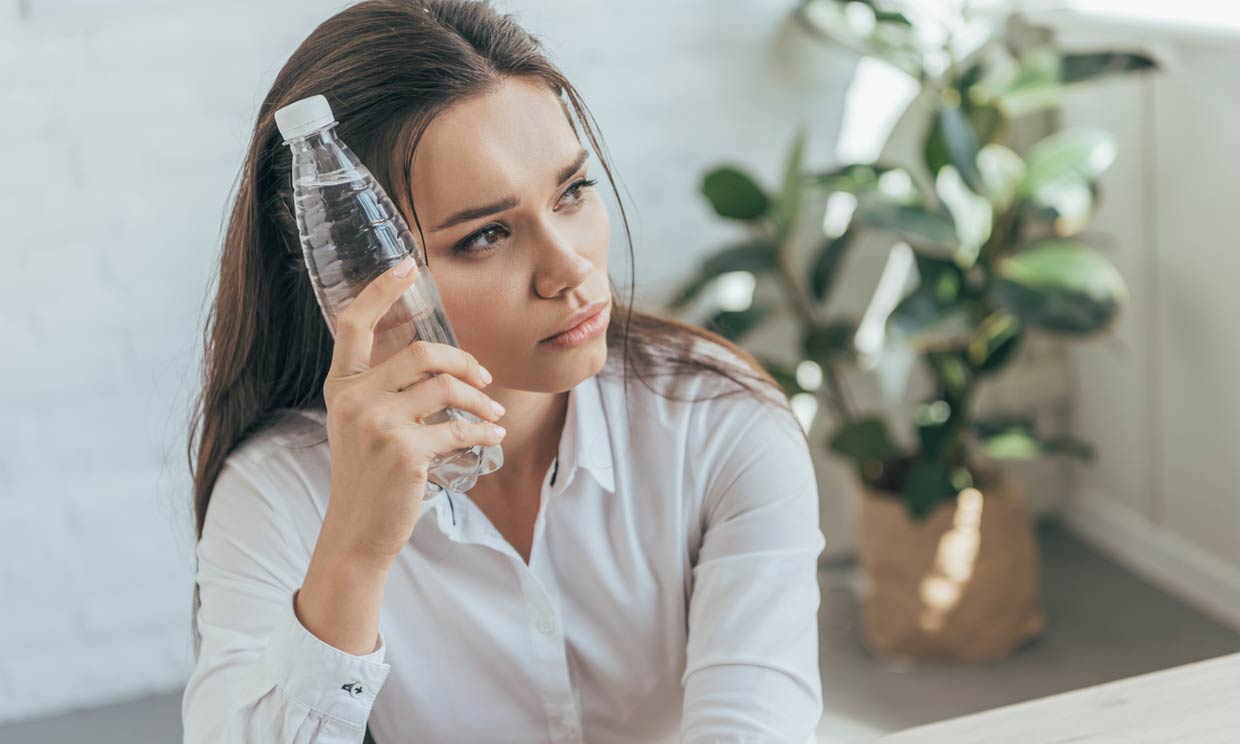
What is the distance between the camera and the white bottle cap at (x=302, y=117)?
2.88 ft

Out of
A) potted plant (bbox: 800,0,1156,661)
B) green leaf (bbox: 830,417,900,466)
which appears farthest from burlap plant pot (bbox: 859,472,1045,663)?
green leaf (bbox: 830,417,900,466)

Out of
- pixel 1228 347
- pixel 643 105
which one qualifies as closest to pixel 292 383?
pixel 643 105

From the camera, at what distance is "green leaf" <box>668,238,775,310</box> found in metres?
2.32

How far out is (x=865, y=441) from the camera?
7.69ft

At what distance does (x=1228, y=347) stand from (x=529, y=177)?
1.73m

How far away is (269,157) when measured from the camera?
1066 millimetres

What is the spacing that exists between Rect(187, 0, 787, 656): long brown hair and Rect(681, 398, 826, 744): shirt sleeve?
0.23ft

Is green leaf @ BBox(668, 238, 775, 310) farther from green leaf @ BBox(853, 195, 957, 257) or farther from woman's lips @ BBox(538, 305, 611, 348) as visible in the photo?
woman's lips @ BBox(538, 305, 611, 348)

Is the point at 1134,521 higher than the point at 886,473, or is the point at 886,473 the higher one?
the point at 886,473

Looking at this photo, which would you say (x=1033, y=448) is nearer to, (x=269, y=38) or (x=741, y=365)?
(x=741, y=365)

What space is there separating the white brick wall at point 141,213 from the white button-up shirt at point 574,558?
1.12 m

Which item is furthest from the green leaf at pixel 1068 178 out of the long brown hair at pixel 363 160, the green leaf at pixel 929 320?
the long brown hair at pixel 363 160

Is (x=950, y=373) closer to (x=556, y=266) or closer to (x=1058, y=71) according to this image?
(x=1058, y=71)

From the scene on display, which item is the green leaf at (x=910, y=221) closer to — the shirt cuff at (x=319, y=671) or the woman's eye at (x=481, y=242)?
the woman's eye at (x=481, y=242)
